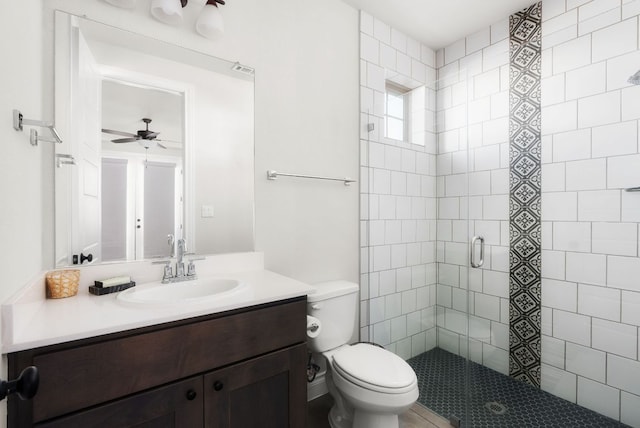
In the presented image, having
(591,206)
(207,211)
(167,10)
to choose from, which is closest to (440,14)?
(591,206)

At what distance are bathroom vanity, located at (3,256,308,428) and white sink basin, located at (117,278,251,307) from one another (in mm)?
47

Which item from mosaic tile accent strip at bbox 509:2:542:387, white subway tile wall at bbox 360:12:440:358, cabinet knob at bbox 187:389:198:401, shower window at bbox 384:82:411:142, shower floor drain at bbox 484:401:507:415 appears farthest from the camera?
shower window at bbox 384:82:411:142

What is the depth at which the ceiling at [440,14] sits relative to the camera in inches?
82.3

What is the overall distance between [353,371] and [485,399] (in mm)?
1053

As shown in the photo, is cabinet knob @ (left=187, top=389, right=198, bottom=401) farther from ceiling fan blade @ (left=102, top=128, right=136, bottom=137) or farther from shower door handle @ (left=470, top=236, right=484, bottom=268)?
shower door handle @ (left=470, top=236, right=484, bottom=268)

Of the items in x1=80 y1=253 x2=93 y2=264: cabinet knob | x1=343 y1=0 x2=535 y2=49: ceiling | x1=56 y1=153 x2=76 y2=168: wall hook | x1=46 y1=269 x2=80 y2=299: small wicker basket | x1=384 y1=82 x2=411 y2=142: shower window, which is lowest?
x1=46 y1=269 x2=80 y2=299: small wicker basket

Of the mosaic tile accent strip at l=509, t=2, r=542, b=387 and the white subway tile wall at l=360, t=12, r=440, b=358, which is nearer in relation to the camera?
the mosaic tile accent strip at l=509, t=2, r=542, b=387

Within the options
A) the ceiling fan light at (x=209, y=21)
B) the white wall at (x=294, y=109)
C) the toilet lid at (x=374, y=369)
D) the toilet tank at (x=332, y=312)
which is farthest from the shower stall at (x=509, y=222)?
the ceiling fan light at (x=209, y=21)

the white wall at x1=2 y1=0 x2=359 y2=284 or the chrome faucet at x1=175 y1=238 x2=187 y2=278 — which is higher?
the white wall at x1=2 y1=0 x2=359 y2=284

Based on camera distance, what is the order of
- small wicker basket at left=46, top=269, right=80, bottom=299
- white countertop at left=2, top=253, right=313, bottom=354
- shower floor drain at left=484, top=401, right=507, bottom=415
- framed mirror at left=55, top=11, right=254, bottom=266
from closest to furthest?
1. white countertop at left=2, top=253, right=313, bottom=354
2. small wicker basket at left=46, top=269, right=80, bottom=299
3. framed mirror at left=55, top=11, right=254, bottom=266
4. shower floor drain at left=484, top=401, right=507, bottom=415

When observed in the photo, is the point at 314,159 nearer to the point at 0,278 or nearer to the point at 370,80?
the point at 370,80

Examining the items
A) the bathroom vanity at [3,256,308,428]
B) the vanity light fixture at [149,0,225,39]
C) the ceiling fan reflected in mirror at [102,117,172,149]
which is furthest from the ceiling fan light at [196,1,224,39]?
the bathroom vanity at [3,256,308,428]

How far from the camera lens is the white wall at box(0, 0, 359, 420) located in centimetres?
105

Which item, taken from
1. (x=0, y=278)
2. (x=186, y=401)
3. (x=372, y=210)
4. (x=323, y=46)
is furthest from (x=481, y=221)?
(x=0, y=278)
